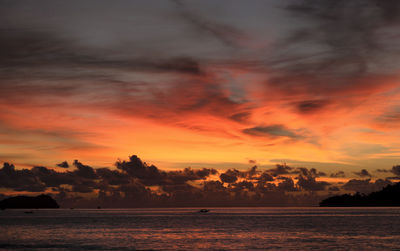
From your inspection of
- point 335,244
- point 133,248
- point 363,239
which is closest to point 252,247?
point 335,244

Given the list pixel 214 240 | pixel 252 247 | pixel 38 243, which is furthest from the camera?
pixel 214 240

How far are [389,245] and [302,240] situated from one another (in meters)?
23.7

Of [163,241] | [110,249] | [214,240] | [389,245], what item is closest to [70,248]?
[110,249]

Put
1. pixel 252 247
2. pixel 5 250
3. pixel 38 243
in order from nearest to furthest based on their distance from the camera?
1. pixel 5 250
2. pixel 252 247
3. pixel 38 243

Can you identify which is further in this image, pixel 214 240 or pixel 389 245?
pixel 214 240

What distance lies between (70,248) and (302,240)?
63.4 m

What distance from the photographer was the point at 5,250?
9944 centimetres

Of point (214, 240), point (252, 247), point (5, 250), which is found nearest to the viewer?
point (5, 250)

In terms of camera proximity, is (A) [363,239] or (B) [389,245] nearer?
(B) [389,245]

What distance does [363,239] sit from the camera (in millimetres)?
123438

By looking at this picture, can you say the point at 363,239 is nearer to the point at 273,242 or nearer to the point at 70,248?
the point at 273,242

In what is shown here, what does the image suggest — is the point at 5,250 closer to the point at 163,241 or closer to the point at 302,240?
the point at 163,241

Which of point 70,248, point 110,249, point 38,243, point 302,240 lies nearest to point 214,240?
point 302,240

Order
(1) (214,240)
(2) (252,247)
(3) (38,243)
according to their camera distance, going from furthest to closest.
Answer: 1. (1) (214,240)
2. (3) (38,243)
3. (2) (252,247)
